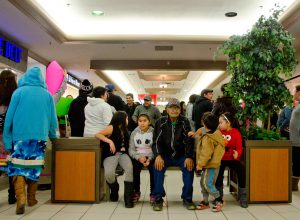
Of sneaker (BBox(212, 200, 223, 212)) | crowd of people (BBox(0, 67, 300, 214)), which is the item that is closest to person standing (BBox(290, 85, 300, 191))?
crowd of people (BBox(0, 67, 300, 214))

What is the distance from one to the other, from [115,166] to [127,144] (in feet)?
0.97

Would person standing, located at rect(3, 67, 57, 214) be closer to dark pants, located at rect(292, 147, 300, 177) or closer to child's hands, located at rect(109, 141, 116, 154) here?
child's hands, located at rect(109, 141, 116, 154)

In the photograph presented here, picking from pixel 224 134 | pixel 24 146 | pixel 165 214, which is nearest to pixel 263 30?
pixel 224 134

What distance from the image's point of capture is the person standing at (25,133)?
364 cm

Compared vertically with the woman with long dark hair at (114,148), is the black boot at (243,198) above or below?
below

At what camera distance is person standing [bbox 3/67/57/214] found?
11.9 ft

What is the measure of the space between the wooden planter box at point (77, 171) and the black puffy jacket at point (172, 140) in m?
0.68

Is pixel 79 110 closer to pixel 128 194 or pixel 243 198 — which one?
pixel 128 194

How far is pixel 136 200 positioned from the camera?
412 centimetres

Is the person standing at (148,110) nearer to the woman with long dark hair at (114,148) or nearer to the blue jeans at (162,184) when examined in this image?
the woman with long dark hair at (114,148)

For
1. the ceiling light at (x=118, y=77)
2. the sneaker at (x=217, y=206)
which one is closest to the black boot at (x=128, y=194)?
the sneaker at (x=217, y=206)

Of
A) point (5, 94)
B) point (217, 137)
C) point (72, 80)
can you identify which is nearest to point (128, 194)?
point (217, 137)

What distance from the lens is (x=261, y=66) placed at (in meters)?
4.25

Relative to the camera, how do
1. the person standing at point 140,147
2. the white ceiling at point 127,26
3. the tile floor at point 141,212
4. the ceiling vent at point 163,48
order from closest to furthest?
the tile floor at point 141,212 → the person standing at point 140,147 → the white ceiling at point 127,26 → the ceiling vent at point 163,48
